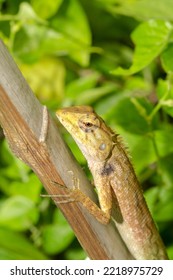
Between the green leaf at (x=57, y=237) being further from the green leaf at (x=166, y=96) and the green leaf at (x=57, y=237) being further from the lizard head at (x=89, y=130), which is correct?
the green leaf at (x=166, y=96)

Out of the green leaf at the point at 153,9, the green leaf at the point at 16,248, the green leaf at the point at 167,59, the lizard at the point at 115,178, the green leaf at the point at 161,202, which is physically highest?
the green leaf at the point at 153,9

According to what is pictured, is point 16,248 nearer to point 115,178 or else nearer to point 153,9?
point 115,178

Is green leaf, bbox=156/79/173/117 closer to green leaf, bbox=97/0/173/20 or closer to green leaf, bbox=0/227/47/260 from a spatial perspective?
green leaf, bbox=97/0/173/20

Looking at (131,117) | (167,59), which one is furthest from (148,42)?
(131,117)

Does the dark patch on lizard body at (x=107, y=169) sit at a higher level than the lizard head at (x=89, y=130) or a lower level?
lower

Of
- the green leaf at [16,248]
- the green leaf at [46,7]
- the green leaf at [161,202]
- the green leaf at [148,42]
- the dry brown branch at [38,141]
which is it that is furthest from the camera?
the green leaf at [46,7]

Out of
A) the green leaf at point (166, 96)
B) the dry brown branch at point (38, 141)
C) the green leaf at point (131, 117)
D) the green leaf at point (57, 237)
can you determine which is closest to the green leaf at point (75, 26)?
the green leaf at point (131, 117)
